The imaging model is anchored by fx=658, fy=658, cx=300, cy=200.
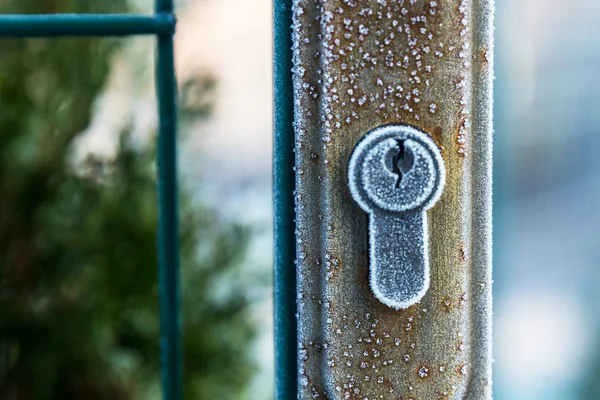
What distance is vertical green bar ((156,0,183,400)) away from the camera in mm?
468

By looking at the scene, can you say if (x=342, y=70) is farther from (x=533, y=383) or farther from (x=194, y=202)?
(x=533, y=383)

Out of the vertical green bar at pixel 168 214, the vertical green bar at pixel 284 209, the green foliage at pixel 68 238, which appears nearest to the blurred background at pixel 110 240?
the green foliage at pixel 68 238

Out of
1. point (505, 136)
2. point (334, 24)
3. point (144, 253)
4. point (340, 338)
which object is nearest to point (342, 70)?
point (334, 24)

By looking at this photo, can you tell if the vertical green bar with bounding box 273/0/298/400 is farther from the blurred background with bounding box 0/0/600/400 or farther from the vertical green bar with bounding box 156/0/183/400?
the blurred background with bounding box 0/0/600/400

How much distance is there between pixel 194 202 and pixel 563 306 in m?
1.20

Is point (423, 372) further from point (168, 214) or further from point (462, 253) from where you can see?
point (168, 214)

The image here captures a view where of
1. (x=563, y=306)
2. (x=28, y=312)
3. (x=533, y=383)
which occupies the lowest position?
(x=533, y=383)

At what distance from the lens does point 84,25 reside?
448mm

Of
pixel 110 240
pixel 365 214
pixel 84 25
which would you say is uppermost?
pixel 84 25

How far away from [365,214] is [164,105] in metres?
0.21

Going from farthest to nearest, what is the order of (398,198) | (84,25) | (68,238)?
(68,238), (84,25), (398,198)

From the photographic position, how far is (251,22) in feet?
7.32

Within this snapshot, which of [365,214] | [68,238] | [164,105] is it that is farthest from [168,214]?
[68,238]

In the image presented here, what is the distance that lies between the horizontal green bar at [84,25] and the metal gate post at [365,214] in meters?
0.16
